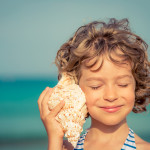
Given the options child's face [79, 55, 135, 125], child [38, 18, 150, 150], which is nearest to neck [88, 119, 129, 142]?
child [38, 18, 150, 150]

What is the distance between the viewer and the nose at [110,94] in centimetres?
340

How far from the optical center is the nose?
11.2 ft

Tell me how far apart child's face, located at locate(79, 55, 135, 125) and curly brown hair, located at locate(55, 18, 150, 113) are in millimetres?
134

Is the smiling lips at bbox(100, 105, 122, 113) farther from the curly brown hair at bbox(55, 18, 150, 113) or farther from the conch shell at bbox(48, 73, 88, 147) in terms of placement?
the curly brown hair at bbox(55, 18, 150, 113)

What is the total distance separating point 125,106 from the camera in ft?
11.7

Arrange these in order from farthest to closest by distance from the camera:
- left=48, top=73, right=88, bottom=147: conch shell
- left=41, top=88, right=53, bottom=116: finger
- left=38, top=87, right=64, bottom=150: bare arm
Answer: left=41, top=88, right=53, bottom=116: finger
left=38, top=87, right=64, bottom=150: bare arm
left=48, top=73, right=88, bottom=147: conch shell

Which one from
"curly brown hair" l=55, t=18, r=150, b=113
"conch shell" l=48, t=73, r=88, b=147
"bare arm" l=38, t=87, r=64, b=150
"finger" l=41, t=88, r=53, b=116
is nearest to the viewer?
"conch shell" l=48, t=73, r=88, b=147

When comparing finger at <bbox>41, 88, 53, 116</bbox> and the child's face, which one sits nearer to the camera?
the child's face

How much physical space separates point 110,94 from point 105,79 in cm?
19

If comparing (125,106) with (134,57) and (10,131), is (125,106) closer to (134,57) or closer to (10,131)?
(134,57)

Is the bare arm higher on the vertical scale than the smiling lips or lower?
lower

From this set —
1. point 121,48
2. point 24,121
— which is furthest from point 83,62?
point 24,121

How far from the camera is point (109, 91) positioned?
3.41m

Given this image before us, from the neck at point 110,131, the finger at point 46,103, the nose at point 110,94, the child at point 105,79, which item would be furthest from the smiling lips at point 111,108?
the finger at point 46,103
